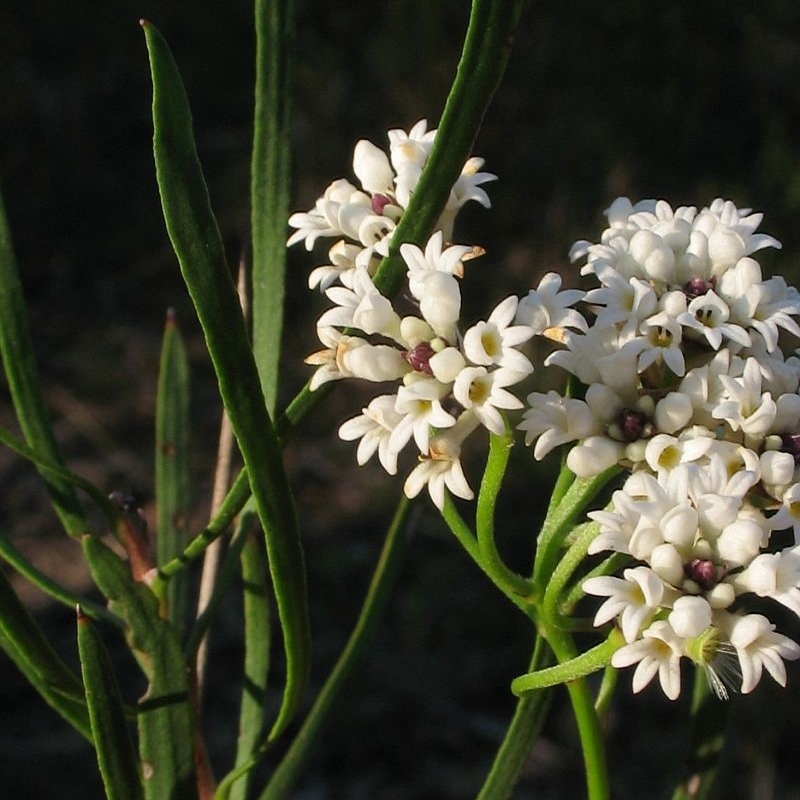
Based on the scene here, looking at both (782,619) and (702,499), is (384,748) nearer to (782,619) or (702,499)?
(782,619)

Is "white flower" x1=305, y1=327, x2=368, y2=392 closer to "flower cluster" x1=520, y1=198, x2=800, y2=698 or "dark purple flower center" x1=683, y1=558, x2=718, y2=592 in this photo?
"flower cluster" x1=520, y1=198, x2=800, y2=698

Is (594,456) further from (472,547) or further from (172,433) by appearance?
(172,433)

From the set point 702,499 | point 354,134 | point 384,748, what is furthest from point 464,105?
point 354,134

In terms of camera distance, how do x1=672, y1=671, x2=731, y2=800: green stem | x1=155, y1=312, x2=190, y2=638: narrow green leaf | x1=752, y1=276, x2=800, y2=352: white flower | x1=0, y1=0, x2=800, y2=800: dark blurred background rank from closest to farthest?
x1=752, y1=276, x2=800, y2=352: white flower < x1=672, y1=671, x2=731, y2=800: green stem < x1=155, y1=312, x2=190, y2=638: narrow green leaf < x1=0, y1=0, x2=800, y2=800: dark blurred background

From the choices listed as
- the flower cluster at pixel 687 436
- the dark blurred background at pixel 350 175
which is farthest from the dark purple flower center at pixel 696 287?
the dark blurred background at pixel 350 175

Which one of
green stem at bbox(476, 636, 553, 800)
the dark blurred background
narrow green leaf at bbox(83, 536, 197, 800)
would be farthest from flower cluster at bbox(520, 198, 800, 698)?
the dark blurred background

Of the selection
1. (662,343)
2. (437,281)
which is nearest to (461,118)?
(437,281)
